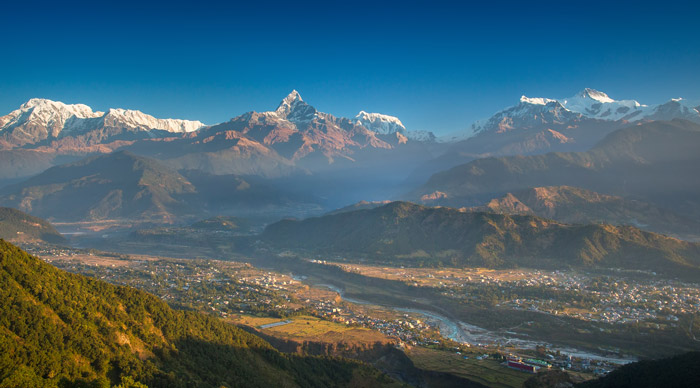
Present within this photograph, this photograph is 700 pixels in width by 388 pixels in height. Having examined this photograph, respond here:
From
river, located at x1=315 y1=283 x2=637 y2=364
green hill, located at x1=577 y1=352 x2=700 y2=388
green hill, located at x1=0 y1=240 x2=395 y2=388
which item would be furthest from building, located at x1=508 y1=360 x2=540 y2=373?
green hill, located at x1=0 y1=240 x2=395 y2=388

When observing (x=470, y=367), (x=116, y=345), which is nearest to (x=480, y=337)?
(x=470, y=367)

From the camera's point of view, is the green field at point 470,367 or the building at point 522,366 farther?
the building at point 522,366

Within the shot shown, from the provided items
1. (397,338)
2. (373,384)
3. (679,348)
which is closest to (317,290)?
(397,338)

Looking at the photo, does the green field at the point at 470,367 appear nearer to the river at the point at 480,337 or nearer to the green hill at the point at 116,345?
the green hill at the point at 116,345

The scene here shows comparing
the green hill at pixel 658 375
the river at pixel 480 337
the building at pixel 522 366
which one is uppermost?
the green hill at pixel 658 375

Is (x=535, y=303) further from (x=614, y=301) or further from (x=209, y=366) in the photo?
(x=209, y=366)

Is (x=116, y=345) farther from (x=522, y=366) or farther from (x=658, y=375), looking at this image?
(x=658, y=375)

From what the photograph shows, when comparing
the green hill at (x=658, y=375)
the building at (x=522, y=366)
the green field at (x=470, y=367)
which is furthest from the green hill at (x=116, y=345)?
the green hill at (x=658, y=375)

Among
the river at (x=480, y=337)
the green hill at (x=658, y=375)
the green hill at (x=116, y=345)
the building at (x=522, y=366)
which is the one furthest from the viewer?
the river at (x=480, y=337)

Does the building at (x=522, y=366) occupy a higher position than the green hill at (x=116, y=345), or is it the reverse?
the green hill at (x=116, y=345)
